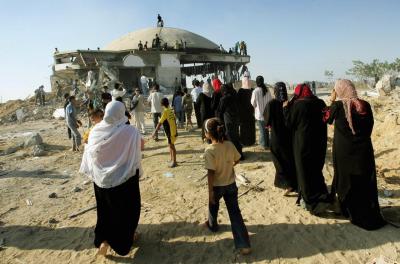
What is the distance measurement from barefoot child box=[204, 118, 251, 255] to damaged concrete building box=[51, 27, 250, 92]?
15650mm

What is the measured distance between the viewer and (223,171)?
3.55 m

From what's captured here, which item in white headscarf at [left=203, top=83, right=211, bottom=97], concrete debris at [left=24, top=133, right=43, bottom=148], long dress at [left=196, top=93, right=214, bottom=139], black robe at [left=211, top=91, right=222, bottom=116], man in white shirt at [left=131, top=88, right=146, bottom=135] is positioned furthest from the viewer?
concrete debris at [left=24, top=133, right=43, bottom=148]

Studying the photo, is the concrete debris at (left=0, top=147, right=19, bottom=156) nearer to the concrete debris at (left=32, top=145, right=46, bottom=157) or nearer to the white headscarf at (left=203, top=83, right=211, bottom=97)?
the concrete debris at (left=32, top=145, right=46, bottom=157)

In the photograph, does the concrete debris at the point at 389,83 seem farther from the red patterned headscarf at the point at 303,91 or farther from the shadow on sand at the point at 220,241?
the shadow on sand at the point at 220,241

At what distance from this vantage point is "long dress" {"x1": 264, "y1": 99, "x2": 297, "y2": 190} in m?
5.02

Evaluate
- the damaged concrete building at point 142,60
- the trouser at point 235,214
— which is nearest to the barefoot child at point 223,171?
the trouser at point 235,214

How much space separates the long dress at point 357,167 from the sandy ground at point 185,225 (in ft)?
0.63

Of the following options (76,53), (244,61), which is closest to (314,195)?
(76,53)

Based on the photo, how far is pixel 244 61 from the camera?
29547 mm

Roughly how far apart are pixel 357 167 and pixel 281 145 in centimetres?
126

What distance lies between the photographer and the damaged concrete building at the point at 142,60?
21.1 m

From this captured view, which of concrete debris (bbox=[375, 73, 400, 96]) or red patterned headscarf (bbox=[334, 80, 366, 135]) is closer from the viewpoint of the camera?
red patterned headscarf (bbox=[334, 80, 366, 135])

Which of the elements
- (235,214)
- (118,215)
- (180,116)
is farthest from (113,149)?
(180,116)

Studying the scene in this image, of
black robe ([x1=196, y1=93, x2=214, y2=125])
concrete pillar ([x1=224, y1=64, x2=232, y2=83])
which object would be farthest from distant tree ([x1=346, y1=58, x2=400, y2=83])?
black robe ([x1=196, y1=93, x2=214, y2=125])
